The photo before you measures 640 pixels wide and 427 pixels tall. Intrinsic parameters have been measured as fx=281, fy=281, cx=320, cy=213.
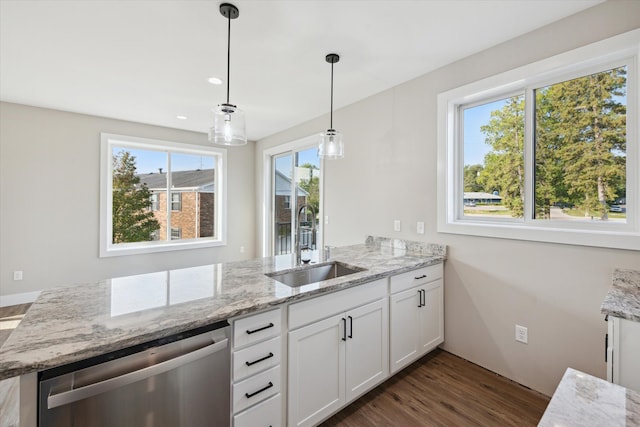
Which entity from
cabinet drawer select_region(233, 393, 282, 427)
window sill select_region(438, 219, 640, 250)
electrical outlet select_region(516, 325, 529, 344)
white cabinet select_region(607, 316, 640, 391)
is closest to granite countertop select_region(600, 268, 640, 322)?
white cabinet select_region(607, 316, 640, 391)

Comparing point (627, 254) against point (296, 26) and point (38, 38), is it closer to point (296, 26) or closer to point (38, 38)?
point (296, 26)

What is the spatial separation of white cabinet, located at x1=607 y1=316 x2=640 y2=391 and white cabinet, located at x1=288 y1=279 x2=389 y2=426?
113cm

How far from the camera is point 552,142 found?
2.08m

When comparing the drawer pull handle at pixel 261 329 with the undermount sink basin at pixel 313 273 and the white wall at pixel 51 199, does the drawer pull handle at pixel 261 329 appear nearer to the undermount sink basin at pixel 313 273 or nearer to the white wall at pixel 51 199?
the undermount sink basin at pixel 313 273

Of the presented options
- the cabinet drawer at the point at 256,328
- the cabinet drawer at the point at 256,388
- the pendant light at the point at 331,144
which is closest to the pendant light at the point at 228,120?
the pendant light at the point at 331,144

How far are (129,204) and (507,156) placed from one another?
501 centimetres

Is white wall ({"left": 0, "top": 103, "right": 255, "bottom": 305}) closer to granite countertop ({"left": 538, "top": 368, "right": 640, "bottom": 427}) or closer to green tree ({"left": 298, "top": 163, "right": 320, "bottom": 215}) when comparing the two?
green tree ({"left": 298, "top": 163, "right": 320, "bottom": 215})

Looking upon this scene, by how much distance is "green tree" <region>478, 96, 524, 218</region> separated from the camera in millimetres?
2242

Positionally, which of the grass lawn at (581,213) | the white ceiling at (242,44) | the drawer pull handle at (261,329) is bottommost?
the drawer pull handle at (261,329)

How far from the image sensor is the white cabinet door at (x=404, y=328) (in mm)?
2080

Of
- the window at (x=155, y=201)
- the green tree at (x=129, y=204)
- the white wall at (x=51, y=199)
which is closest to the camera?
the white wall at (x=51, y=199)

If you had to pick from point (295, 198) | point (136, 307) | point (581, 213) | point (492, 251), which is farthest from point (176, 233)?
point (581, 213)

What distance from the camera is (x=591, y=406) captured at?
0.74 m

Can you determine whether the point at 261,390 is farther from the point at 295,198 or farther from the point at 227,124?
the point at 295,198
